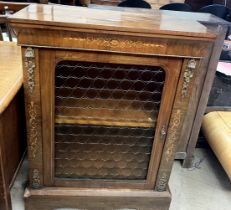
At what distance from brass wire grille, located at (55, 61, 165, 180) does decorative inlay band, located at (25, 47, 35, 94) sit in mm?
81

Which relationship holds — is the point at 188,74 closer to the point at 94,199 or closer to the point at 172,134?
the point at 172,134

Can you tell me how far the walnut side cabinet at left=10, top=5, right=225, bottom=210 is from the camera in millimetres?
818

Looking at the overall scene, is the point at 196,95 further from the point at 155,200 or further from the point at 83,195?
the point at 83,195

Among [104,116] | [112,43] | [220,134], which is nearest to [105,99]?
[104,116]

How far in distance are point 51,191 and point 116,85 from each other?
1.64 ft

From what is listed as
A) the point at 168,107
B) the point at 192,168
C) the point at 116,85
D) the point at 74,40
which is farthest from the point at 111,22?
the point at 192,168

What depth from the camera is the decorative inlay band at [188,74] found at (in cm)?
88

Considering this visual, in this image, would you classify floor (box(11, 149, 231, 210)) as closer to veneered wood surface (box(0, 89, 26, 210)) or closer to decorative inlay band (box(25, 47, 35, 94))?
veneered wood surface (box(0, 89, 26, 210))

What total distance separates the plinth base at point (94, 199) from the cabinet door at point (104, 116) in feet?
0.10

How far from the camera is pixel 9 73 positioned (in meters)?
1.04

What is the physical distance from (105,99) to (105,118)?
0.23 feet

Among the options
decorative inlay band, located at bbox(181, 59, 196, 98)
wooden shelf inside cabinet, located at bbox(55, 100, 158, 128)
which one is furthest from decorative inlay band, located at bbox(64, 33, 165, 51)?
wooden shelf inside cabinet, located at bbox(55, 100, 158, 128)

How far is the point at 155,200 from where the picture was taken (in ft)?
3.78

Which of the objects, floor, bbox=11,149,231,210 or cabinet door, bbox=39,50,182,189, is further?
floor, bbox=11,149,231,210
